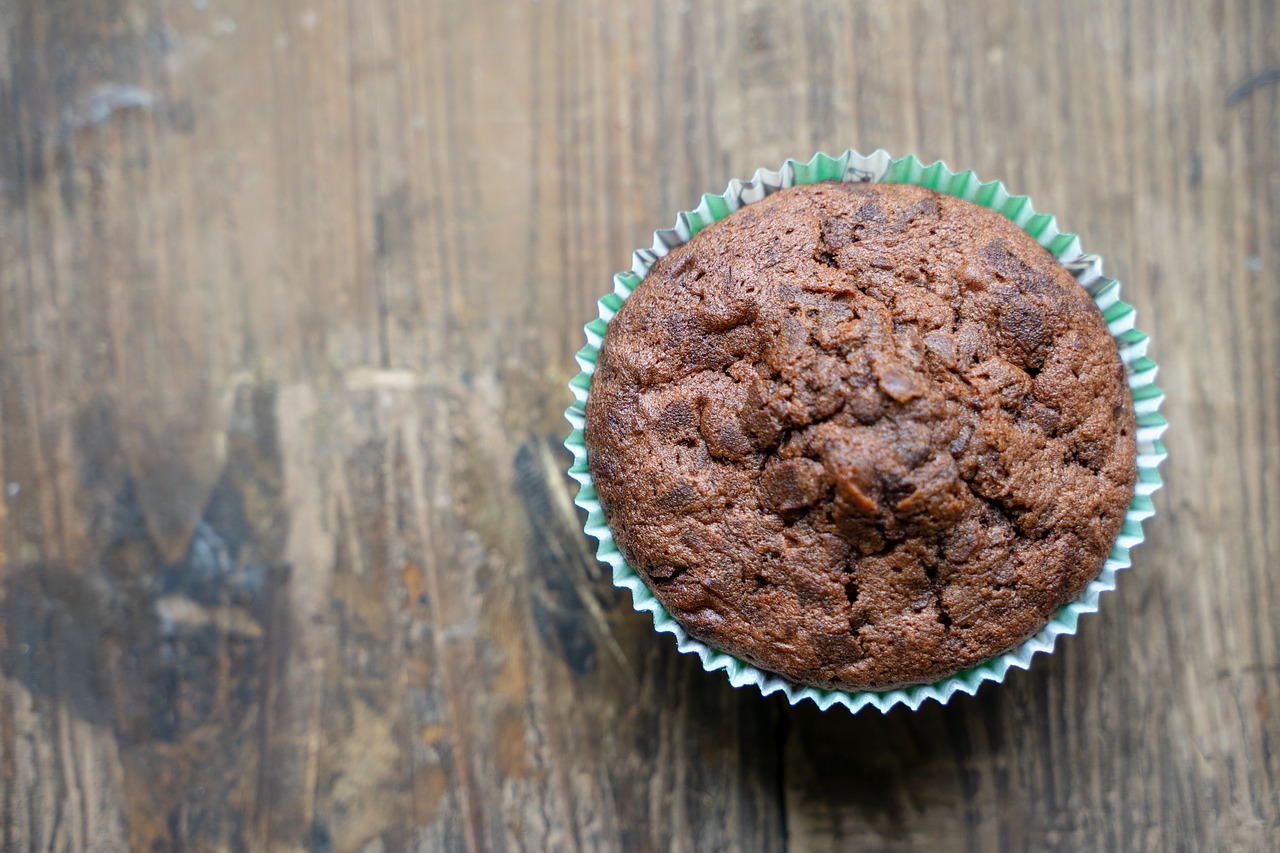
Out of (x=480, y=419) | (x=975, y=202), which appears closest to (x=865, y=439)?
(x=975, y=202)

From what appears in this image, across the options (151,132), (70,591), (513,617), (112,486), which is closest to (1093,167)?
(513,617)

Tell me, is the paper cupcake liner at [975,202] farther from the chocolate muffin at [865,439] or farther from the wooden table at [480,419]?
the wooden table at [480,419]

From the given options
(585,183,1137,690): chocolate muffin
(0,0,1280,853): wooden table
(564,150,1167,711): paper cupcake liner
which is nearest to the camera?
(585,183,1137,690): chocolate muffin

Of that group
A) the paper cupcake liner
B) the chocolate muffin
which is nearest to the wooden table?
the paper cupcake liner

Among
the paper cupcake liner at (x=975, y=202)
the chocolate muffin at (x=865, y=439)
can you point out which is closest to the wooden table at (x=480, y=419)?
the paper cupcake liner at (x=975, y=202)

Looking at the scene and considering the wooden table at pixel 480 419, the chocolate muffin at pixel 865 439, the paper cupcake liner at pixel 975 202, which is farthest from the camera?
the wooden table at pixel 480 419

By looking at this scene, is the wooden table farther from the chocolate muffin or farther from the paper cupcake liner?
the chocolate muffin
